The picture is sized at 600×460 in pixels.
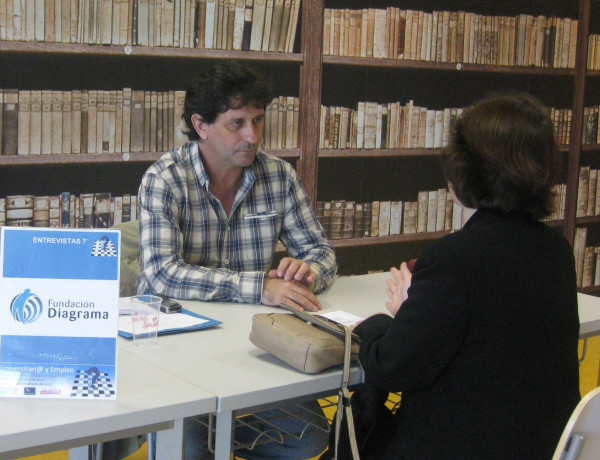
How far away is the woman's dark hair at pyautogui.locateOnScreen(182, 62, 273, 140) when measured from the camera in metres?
2.50

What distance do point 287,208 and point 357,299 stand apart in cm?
45

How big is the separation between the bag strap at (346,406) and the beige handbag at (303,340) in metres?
0.02

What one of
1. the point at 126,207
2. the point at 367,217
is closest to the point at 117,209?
the point at 126,207

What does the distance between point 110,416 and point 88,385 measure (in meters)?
0.09

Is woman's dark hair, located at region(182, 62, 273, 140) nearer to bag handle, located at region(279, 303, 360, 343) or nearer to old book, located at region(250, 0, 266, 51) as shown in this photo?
bag handle, located at region(279, 303, 360, 343)

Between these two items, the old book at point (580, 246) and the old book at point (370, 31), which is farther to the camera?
the old book at point (580, 246)

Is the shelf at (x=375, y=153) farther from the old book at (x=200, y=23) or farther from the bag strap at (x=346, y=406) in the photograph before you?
the bag strap at (x=346, y=406)

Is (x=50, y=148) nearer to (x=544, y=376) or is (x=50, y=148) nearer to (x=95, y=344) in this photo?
(x=95, y=344)

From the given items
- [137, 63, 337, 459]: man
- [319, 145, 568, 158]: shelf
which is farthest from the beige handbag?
[319, 145, 568, 158]: shelf

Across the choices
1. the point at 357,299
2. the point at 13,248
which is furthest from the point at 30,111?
the point at 13,248

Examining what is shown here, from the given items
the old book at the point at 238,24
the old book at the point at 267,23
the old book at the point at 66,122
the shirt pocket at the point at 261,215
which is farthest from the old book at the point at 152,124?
the shirt pocket at the point at 261,215

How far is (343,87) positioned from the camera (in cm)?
419

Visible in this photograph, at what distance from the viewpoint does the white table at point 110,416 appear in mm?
1338

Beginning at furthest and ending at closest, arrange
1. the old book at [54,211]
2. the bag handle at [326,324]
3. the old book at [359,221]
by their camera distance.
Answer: the old book at [359,221] < the old book at [54,211] < the bag handle at [326,324]
